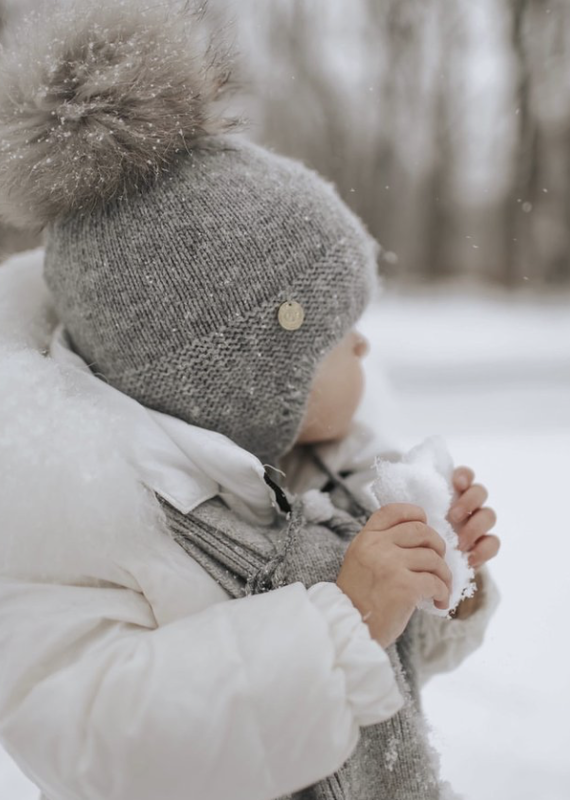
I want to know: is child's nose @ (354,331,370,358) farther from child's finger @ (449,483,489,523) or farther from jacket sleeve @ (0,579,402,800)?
jacket sleeve @ (0,579,402,800)

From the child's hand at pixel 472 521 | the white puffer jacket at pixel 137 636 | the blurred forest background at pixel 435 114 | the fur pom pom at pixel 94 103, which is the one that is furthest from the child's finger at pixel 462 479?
the blurred forest background at pixel 435 114

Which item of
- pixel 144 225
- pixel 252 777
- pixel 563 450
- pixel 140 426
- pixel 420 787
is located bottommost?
pixel 563 450

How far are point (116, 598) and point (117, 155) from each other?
409 millimetres

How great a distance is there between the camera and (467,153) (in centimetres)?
240

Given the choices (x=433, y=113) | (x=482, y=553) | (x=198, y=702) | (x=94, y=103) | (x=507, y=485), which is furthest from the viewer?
(x=433, y=113)

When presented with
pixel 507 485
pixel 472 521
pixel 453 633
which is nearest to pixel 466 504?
pixel 472 521

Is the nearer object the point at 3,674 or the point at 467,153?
the point at 3,674

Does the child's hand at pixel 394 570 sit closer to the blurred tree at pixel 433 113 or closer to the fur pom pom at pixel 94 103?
the fur pom pom at pixel 94 103

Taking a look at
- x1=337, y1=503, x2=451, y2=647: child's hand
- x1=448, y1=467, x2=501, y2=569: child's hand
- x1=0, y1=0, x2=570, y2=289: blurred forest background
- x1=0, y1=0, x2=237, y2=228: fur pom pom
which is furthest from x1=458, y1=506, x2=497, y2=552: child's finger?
x1=0, y1=0, x2=570, y2=289: blurred forest background

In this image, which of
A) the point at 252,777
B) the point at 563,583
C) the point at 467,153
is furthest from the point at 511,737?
the point at 467,153

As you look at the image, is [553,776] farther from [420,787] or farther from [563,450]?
[563,450]

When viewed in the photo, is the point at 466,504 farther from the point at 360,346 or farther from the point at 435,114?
the point at 435,114

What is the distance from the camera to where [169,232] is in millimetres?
678

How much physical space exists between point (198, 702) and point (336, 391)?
363mm
